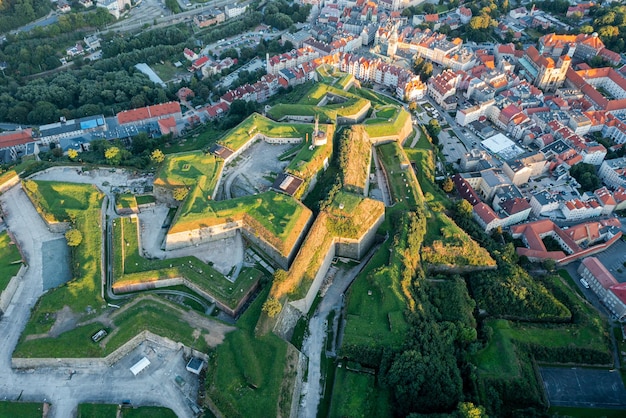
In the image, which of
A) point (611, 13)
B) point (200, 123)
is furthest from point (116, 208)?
point (611, 13)

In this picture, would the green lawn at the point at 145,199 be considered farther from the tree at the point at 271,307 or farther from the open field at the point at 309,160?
the tree at the point at 271,307

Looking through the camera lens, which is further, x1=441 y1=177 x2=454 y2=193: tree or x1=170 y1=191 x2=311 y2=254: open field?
x1=441 y1=177 x2=454 y2=193: tree

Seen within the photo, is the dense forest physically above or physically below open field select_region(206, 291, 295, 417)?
above

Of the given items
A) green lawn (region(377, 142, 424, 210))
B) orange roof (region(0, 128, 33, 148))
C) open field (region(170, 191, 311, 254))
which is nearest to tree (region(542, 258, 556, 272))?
green lawn (region(377, 142, 424, 210))

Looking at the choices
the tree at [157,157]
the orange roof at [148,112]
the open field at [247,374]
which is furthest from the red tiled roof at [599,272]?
the orange roof at [148,112]

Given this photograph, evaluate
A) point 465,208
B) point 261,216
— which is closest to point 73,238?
point 261,216

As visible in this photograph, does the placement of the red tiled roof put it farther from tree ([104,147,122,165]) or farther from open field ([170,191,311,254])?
tree ([104,147,122,165])

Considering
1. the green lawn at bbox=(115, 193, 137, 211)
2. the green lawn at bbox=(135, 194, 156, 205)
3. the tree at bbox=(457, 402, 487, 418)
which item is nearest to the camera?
the tree at bbox=(457, 402, 487, 418)
